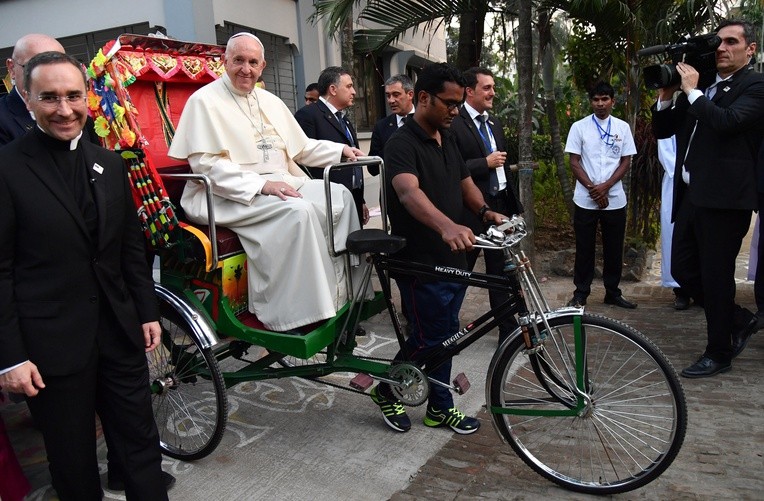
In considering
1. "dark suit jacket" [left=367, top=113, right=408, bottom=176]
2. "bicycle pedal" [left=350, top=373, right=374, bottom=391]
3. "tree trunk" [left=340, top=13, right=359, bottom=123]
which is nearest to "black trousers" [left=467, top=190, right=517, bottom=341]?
"bicycle pedal" [left=350, top=373, right=374, bottom=391]

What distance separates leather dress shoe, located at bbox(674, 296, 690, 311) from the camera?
6234 millimetres

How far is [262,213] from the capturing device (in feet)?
11.9

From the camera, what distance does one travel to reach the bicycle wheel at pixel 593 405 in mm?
3150

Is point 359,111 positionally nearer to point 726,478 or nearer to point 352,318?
point 352,318

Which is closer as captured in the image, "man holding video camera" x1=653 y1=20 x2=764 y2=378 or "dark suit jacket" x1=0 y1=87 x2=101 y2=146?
"dark suit jacket" x1=0 y1=87 x2=101 y2=146

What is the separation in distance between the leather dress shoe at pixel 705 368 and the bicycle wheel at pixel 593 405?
3.77ft

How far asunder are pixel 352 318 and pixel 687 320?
3.45 meters

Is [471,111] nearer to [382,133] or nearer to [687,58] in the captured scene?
[382,133]

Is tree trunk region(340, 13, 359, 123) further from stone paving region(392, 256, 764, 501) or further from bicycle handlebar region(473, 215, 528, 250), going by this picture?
bicycle handlebar region(473, 215, 528, 250)

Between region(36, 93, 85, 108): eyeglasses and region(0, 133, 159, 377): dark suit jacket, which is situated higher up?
region(36, 93, 85, 108): eyeglasses

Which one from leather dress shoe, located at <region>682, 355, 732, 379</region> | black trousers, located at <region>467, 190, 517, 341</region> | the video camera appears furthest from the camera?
black trousers, located at <region>467, 190, 517, 341</region>

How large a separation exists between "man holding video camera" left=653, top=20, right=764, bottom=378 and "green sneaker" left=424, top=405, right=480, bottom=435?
1.66 metres

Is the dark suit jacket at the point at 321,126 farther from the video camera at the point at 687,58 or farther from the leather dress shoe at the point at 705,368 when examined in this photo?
the leather dress shoe at the point at 705,368

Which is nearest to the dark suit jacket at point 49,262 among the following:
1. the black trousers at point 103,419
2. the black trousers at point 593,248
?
the black trousers at point 103,419
